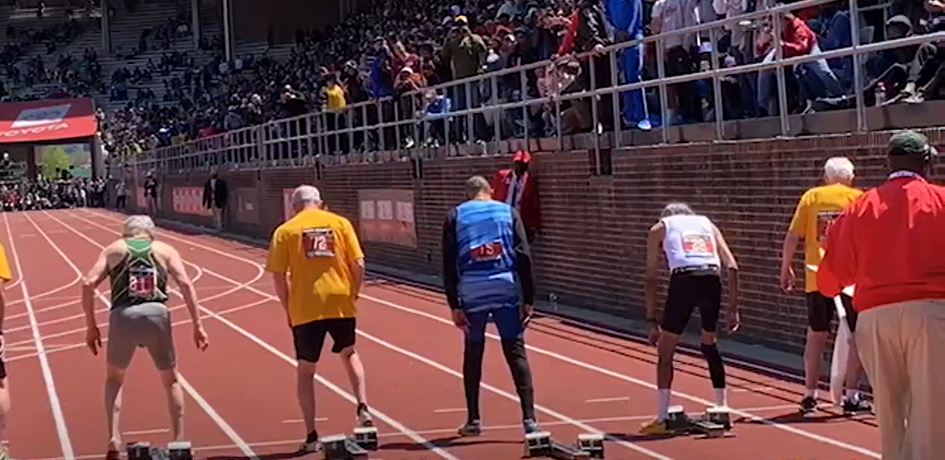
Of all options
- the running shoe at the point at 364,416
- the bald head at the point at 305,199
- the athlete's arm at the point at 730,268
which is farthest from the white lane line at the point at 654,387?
the bald head at the point at 305,199

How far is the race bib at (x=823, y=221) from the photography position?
10.7 metres

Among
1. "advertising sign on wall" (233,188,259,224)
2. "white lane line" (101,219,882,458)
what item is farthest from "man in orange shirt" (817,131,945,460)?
"advertising sign on wall" (233,188,259,224)

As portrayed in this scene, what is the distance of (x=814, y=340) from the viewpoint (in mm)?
11000

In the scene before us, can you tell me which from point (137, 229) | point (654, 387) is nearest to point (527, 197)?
point (654, 387)

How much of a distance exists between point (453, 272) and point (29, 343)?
31.9 feet

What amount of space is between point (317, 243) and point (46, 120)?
68168 millimetres

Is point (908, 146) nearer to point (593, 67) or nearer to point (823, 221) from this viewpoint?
point (823, 221)

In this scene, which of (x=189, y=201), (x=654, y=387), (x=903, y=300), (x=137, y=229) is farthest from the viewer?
(x=189, y=201)

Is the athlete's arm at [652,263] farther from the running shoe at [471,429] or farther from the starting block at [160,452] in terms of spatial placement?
the starting block at [160,452]

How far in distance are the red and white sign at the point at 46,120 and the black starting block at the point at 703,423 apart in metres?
67.7

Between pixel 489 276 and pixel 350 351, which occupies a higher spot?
pixel 489 276

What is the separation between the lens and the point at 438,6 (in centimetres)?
4028

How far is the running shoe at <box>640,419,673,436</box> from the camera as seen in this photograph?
1047 centimetres

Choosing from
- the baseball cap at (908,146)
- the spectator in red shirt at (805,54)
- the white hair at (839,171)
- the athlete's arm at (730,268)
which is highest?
the spectator in red shirt at (805,54)
